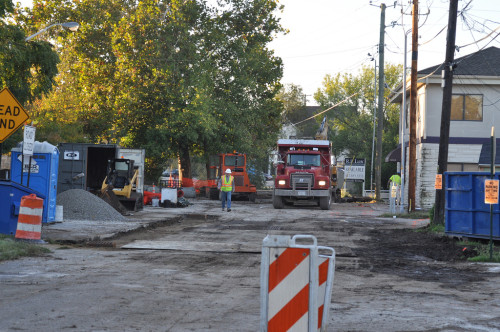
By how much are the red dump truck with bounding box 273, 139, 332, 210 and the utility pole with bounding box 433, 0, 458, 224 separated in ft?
38.6

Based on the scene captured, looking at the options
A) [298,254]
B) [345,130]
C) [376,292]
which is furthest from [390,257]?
[345,130]

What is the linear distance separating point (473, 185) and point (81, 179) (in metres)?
20.0

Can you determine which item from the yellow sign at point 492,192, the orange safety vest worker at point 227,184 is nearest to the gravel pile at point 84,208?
the orange safety vest worker at point 227,184

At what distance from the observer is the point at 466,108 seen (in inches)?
1390

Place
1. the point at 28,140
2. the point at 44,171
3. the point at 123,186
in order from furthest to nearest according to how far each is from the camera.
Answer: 1. the point at 123,186
2. the point at 44,171
3. the point at 28,140

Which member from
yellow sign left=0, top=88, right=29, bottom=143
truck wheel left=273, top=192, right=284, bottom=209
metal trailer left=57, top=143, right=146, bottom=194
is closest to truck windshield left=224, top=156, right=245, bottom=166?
metal trailer left=57, top=143, right=146, bottom=194

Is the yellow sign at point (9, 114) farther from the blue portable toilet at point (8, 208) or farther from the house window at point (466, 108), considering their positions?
the house window at point (466, 108)

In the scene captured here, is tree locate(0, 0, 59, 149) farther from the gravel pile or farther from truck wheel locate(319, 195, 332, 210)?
truck wheel locate(319, 195, 332, 210)

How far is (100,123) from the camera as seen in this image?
42344 millimetres

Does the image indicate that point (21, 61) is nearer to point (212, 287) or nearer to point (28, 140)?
point (28, 140)

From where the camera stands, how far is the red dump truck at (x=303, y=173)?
109 ft

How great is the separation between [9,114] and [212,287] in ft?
22.8

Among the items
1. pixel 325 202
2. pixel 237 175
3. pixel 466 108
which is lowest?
pixel 325 202

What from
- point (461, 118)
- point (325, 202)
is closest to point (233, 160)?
point (325, 202)
